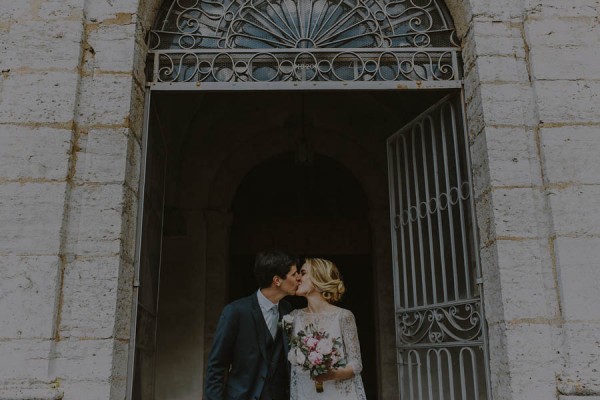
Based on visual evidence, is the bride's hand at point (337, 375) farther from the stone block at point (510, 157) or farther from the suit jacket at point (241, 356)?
the stone block at point (510, 157)

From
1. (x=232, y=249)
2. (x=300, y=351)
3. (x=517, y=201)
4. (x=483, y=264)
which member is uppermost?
(x=232, y=249)

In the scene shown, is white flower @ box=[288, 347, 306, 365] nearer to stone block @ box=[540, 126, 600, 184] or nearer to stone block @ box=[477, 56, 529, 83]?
stone block @ box=[540, 126, 600, 184]

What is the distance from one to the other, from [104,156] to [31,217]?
53cm

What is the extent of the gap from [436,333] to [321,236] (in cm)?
390

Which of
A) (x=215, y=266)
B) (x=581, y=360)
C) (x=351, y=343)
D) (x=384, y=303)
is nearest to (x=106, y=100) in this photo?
(x=351, y=343)

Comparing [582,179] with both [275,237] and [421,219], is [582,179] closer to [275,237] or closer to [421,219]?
[421,219]

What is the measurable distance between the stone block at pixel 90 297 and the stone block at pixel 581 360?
8.02ft

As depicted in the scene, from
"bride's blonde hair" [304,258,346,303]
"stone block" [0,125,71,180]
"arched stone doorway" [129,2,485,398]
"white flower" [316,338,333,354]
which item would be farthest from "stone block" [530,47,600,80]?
"stone block" [0,125,71,180]

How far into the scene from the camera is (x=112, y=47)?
379 centimetres

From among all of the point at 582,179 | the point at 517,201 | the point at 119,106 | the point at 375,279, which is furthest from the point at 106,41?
the point at 375,279

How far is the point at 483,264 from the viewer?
3594 millimetres

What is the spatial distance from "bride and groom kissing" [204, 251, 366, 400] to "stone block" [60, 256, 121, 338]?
2.03 feet

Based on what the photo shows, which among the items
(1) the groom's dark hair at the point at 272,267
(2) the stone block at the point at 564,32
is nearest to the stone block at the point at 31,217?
(1) the groom's dark hair at the point at 272,267

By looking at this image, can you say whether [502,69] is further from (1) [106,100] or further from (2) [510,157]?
(1) [106,100]
